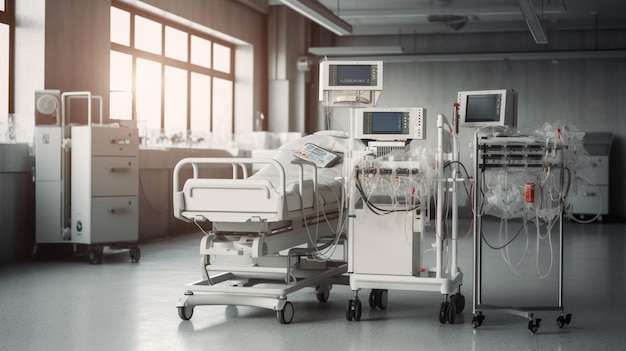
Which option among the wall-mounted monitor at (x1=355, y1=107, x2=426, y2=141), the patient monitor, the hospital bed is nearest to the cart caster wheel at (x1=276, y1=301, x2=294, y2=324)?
the hospital bed

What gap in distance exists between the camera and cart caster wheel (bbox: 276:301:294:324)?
4.55 metres

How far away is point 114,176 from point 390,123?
3.34 metres

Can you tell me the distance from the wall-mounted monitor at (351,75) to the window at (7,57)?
375cm

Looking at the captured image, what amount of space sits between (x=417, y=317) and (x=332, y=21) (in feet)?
18.9

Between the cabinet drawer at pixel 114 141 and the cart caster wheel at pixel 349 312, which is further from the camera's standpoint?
the cabinet drawer at pixel 114 141

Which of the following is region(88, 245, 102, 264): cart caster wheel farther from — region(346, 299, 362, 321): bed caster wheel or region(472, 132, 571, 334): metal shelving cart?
region(472, 132, 571, 334): metal shelving cart

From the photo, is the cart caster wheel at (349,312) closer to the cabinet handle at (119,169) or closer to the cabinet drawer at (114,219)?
the cabinet drawer at (114,219)

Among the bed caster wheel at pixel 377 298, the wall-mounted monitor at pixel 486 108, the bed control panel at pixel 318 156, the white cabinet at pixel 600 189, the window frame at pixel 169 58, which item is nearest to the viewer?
the wall-mounted monitor at pixel 486 108

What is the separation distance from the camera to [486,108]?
498 centimetres

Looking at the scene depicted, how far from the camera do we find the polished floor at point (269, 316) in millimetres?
4082

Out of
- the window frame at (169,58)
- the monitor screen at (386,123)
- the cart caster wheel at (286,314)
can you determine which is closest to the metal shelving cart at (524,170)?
the monitor screen at (386,123)

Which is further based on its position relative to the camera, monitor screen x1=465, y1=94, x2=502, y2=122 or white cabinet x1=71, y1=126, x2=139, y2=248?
white cabinet x1=71, y1=126, x2=139, y2=248

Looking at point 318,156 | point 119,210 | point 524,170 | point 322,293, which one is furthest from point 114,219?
point 524,170

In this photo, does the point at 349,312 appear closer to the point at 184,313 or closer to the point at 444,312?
the point at 444,312
